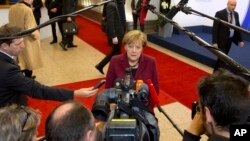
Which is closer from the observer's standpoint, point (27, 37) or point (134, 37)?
point (134, 37)

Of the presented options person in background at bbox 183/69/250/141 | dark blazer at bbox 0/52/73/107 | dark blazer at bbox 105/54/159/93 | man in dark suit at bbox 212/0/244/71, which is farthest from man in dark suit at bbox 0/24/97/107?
man in dark suit at bbox 212/0/244/71

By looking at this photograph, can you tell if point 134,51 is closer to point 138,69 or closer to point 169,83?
point 138,69

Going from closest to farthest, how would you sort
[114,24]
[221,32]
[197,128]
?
1. [197,128]
2. [114,24]
3. [221,32]

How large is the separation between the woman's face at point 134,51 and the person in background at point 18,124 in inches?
50.1

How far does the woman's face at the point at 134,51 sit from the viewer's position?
2.42m

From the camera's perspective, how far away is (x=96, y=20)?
10055 mm

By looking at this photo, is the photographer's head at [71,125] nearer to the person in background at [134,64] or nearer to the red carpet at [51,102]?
the person in background at [134,64]

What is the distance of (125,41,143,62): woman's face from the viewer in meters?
2.42

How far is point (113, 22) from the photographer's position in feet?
14.3

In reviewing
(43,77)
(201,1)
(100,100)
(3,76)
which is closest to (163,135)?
(3,76)

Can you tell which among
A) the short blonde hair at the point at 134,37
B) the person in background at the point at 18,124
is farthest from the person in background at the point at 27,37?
the person in background at the point at 18,124

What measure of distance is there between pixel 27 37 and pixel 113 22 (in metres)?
1.25

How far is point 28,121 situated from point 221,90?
76 centimetres

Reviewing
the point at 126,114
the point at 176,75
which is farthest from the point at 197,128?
the point at 176,75
